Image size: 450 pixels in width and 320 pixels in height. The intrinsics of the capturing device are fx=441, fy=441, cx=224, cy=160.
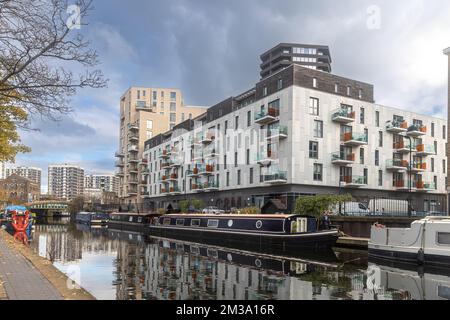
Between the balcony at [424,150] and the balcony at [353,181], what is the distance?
11.4 m

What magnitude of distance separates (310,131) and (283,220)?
19697mm

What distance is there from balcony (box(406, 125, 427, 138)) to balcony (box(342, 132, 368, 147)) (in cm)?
876

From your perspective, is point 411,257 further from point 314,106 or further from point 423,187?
point 423,187

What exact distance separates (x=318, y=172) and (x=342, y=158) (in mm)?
3402

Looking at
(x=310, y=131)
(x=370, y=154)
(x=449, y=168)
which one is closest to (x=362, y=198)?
(x=370, y=154)

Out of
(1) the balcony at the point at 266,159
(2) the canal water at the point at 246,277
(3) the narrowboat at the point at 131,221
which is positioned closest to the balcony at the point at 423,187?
(1) the balcony at the point at 266,159

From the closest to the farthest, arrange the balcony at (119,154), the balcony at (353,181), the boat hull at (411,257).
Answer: the boat hull at (411,257)
the balcony at (353,181)
the balcony at (119,154)

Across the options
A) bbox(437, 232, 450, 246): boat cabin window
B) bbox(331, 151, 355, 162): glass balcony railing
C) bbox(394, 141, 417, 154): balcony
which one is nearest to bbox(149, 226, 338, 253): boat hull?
bbox(437, 232, 450, 246): boat cabin window

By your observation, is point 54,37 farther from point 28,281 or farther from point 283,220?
point 283,220

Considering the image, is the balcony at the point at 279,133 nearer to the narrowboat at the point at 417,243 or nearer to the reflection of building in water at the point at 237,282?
the narrowboat at the point at 417,243

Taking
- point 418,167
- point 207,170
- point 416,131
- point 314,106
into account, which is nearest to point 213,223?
point 314,106

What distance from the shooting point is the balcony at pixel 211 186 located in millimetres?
56025

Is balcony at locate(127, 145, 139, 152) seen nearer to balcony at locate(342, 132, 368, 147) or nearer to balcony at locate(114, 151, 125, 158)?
balcony at locate(114, 151, 125, 158)

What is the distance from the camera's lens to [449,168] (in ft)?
98.8
